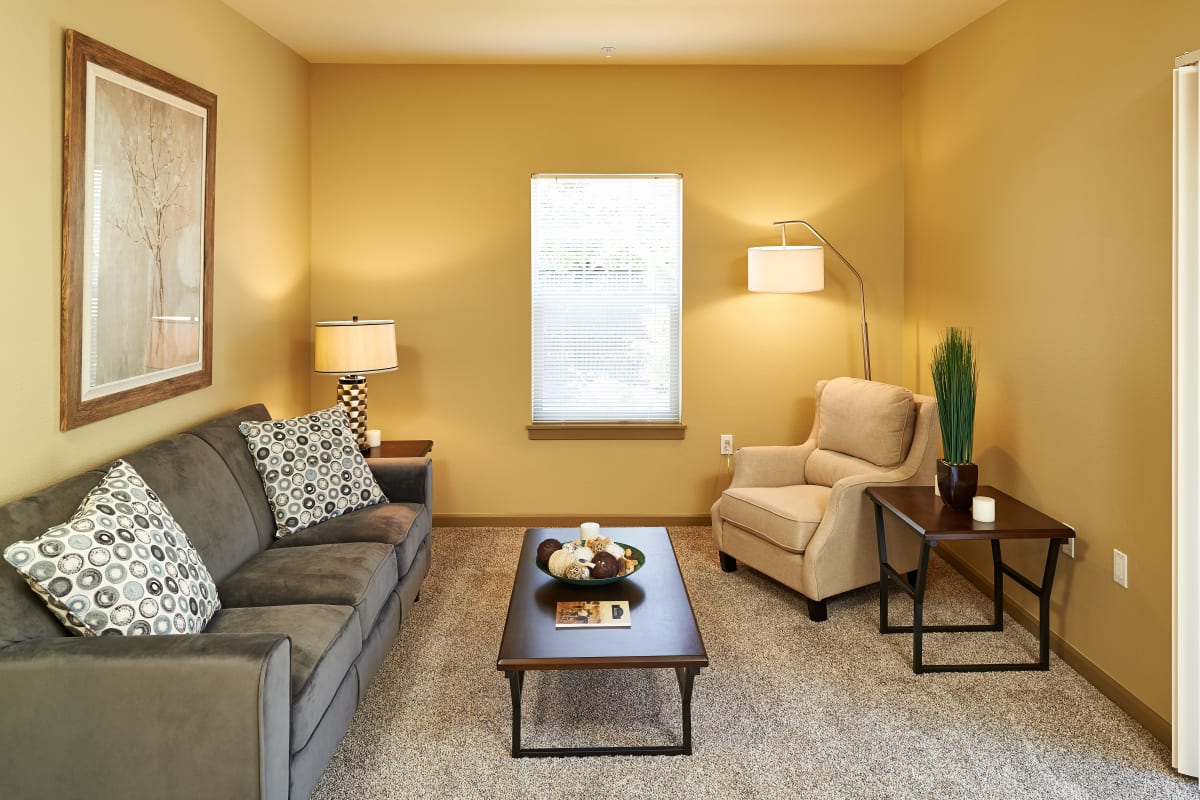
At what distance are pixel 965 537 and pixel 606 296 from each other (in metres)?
2.55

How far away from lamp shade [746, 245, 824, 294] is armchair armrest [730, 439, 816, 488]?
85 cm

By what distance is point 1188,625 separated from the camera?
2471 mm

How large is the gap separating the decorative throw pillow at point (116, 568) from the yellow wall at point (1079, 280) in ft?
9.47

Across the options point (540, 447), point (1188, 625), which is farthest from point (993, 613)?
point (540, 447)

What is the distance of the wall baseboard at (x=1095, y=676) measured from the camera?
2.69 metres

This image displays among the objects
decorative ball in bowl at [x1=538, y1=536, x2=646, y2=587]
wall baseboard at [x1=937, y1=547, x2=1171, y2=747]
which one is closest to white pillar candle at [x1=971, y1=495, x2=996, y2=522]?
wall baseboard at [x1=937, y1=547, x2=1171, y2=747]

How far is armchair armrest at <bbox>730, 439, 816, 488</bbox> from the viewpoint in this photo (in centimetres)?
430

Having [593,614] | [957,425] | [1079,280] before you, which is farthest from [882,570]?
[593,614]

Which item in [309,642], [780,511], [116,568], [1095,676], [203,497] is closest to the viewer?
[116,568]

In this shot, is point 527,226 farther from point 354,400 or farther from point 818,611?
point 818,611

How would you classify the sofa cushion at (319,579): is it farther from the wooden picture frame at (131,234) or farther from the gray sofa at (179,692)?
the wooden picture frame at (131,234)

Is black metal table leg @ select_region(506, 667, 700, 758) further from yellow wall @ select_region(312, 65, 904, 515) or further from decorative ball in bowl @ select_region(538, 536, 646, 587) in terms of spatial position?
yellow wall @ select_region(312, 65, 904, 515)

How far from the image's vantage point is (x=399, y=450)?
14.3 feet

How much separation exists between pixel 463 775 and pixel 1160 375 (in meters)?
2.45
